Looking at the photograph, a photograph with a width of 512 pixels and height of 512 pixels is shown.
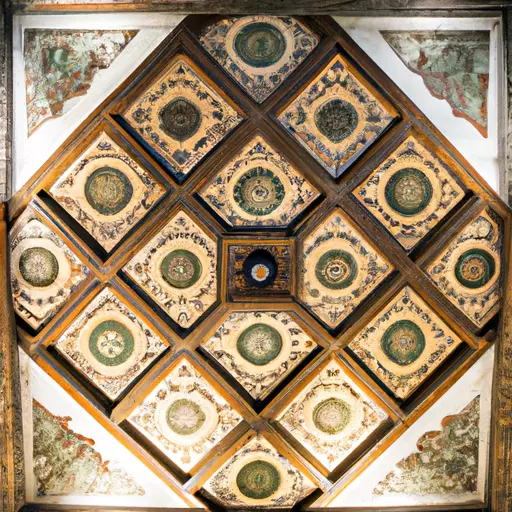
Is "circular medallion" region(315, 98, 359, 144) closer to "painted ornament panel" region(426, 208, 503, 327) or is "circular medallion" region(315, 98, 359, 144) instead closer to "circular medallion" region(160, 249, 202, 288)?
"painted ornament panel" region(426, 208, 503, 327)

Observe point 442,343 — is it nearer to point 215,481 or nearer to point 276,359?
point 276,359

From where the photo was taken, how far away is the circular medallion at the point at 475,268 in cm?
469

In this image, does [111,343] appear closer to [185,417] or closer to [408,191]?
[185,417]

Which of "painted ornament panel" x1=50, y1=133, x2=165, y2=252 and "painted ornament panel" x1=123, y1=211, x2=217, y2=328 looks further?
"painted ornament panel" x1=123, y1=211, x2=217, y2=328

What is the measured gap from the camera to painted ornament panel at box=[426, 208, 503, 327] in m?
4.66

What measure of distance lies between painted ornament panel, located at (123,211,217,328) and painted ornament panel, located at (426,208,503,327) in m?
1.65

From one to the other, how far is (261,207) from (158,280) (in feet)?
3.09

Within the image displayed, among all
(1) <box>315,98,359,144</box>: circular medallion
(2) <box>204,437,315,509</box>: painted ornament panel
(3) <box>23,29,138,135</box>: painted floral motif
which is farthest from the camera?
(2) <box>204,437,315,509</box>: painted ornament panel

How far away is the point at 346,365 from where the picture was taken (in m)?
4.78

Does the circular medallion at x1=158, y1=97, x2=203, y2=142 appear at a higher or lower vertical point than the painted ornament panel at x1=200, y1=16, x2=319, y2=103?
lower

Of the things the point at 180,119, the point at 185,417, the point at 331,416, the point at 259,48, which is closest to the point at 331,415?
→ the point at 331,416

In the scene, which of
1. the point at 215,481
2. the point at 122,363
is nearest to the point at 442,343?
the point at 215,481

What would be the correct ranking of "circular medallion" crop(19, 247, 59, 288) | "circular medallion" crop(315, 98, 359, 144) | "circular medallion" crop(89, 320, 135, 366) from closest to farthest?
"circular medallion" crop(315, 98, 359, 144) → "circular medallion" crop(19, 247, 59, 288) → "circular medallion" crop(89, 320, 135, 366)

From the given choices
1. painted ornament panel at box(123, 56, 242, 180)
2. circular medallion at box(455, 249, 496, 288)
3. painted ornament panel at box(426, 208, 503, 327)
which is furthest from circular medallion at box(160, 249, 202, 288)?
circular medallion at box(455, 249, 496, 288)
